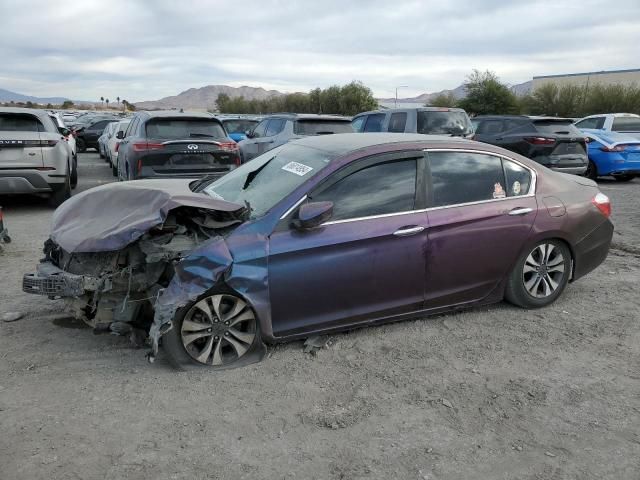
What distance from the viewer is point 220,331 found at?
3855 mm

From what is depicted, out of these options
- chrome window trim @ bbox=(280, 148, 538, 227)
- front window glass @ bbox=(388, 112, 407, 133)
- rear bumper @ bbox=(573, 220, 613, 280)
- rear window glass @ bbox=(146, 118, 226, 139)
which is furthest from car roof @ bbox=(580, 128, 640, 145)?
chrome window trim @ bbox=(280, 148, 538, 227)

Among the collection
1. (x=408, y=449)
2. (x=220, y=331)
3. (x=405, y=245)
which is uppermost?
(x=405, y=245)

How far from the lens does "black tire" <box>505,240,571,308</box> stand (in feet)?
16.0

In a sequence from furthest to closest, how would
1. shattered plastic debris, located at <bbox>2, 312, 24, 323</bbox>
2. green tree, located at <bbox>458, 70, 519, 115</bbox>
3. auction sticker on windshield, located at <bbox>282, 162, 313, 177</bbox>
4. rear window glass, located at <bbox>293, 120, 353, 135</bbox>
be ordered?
green tree, located at <bbox>458, 70, 519, 115</bbox> → rear window glass, located at <bbox>293, 120, 353, 135</bbox> → shattered plastic debris, located at <bbox>2, 312, 24, 323</bbox> → auction sticker on windshield, located at <bbox>282, 162, 313, 177</bbox>

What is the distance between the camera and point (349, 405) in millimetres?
3482

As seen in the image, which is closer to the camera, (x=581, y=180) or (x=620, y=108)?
(x=581, y=180)

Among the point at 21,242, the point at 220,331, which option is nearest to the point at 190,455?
the point at 220,331

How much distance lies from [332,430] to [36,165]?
7.86 metres

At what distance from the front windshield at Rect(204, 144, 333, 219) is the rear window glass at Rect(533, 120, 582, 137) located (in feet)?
31.4

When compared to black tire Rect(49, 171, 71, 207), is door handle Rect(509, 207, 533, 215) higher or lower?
higher

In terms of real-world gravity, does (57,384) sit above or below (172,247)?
below

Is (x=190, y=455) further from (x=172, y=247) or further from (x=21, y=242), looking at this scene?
(x=21, y=242)

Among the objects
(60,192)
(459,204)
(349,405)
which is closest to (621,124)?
(459,204)

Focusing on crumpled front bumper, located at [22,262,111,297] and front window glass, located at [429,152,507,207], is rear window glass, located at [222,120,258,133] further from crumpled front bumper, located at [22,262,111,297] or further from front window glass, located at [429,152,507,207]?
crumpled front bumper, located at [22,262,111,297]
